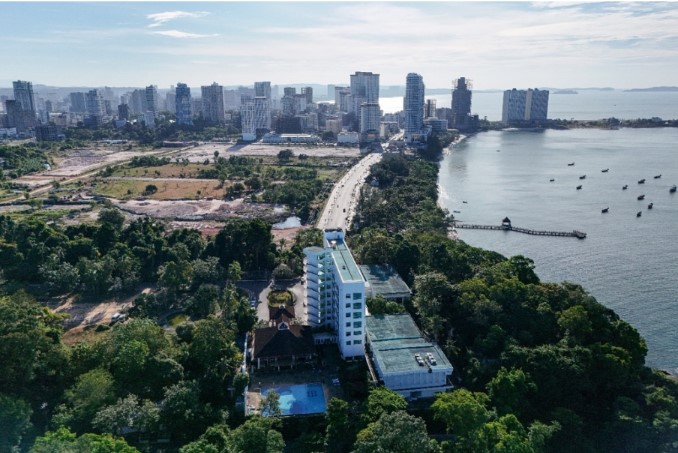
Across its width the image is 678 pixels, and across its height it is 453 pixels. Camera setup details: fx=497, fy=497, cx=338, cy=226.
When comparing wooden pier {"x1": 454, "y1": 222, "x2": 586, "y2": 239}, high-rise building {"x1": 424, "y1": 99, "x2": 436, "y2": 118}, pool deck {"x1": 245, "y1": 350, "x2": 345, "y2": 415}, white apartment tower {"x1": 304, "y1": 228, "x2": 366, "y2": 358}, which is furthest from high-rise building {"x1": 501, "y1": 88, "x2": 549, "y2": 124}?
pool deck {"x1": 245, "y1": 350, "x2": 345, "y2": 415}

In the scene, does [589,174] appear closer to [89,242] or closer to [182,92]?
[89,242]

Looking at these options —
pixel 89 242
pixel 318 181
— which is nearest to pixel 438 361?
pixel 89 242

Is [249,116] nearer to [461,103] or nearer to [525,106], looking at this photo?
[461,103]

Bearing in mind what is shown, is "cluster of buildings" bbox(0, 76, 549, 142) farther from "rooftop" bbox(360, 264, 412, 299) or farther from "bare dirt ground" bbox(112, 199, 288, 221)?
"rooftop" bbox(360, 264, 412, 299)

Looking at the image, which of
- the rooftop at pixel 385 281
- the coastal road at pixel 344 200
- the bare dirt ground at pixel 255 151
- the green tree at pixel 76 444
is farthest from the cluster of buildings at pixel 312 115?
the green tree at pixel 76 444

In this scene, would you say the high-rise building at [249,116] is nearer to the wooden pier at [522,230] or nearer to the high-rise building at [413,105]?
the high-rise building at [413,105]
